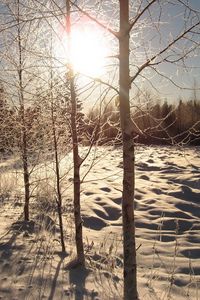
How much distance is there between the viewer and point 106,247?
5.70 m

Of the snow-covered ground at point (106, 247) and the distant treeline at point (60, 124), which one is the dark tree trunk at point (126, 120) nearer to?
the distant treeline at point (60, 124)

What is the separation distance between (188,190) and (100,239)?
3.41 m

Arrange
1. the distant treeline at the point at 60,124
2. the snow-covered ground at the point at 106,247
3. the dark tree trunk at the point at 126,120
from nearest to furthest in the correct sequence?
the dark tree trunk at the point at 126,120 < the distant treeline at the point at 60,124 < the snow-covered ground at the point at 106,247

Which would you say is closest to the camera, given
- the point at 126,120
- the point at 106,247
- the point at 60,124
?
the point at 126,120

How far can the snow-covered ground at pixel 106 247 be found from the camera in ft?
14.0

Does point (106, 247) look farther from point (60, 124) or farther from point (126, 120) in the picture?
point (126, 120)

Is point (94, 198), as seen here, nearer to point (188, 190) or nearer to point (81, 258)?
point (188, 190)

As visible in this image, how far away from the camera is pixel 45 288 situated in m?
4.21

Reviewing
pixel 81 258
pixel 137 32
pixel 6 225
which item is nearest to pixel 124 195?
pixel 137 32

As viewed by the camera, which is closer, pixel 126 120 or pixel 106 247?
pixel 126 120

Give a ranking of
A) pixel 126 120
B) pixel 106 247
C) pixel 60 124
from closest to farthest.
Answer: pixel 126 120 → pixel 60 124 → pixel 106 247

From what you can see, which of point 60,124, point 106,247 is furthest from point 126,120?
point 106,247

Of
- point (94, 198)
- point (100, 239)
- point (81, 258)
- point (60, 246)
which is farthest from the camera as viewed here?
point (94, 198)

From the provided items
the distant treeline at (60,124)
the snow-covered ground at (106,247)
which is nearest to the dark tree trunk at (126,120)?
the distant treeline at (60,124)
